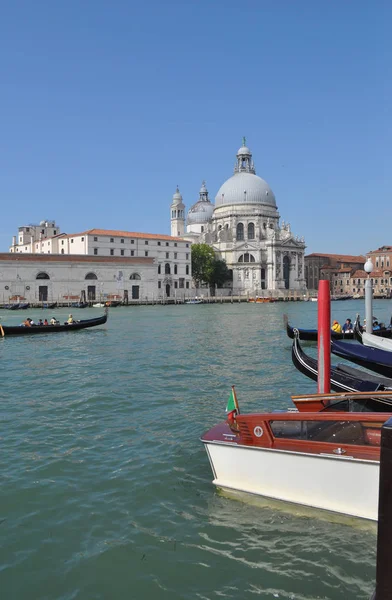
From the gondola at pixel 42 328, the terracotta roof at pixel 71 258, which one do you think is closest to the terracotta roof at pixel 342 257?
the terracotta roof at pixel 71 258

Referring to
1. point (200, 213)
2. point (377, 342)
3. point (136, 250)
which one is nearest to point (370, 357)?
point (377, 342)

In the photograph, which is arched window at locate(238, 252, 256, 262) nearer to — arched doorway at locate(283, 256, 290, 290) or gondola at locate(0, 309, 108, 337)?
arched doorway at locate(283, 256, 290, 290)

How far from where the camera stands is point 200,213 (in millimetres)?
86125

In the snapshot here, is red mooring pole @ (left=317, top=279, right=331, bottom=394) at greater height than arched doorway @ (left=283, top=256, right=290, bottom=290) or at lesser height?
lesser

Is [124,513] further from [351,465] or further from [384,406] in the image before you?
[384,406]

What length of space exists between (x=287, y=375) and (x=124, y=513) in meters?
7.38

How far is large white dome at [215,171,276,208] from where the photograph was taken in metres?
75.1

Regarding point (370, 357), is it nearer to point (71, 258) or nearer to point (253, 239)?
point (71, 258)

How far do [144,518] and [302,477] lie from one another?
4.81 feet

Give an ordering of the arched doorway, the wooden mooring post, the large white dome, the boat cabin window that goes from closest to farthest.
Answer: the wooden mooring post → the boat cabin window → the arched doorway → the large white dome

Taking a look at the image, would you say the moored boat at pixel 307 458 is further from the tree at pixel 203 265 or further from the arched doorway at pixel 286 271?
the arched doorway at pixel 286 271

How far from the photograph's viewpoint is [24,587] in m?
3.89

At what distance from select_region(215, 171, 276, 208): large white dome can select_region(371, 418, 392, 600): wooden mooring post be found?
242 ft

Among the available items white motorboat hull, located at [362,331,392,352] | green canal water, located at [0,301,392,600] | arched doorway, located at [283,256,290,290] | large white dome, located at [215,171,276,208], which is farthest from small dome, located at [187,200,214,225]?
green canal water, located at [0,301,392,600]
